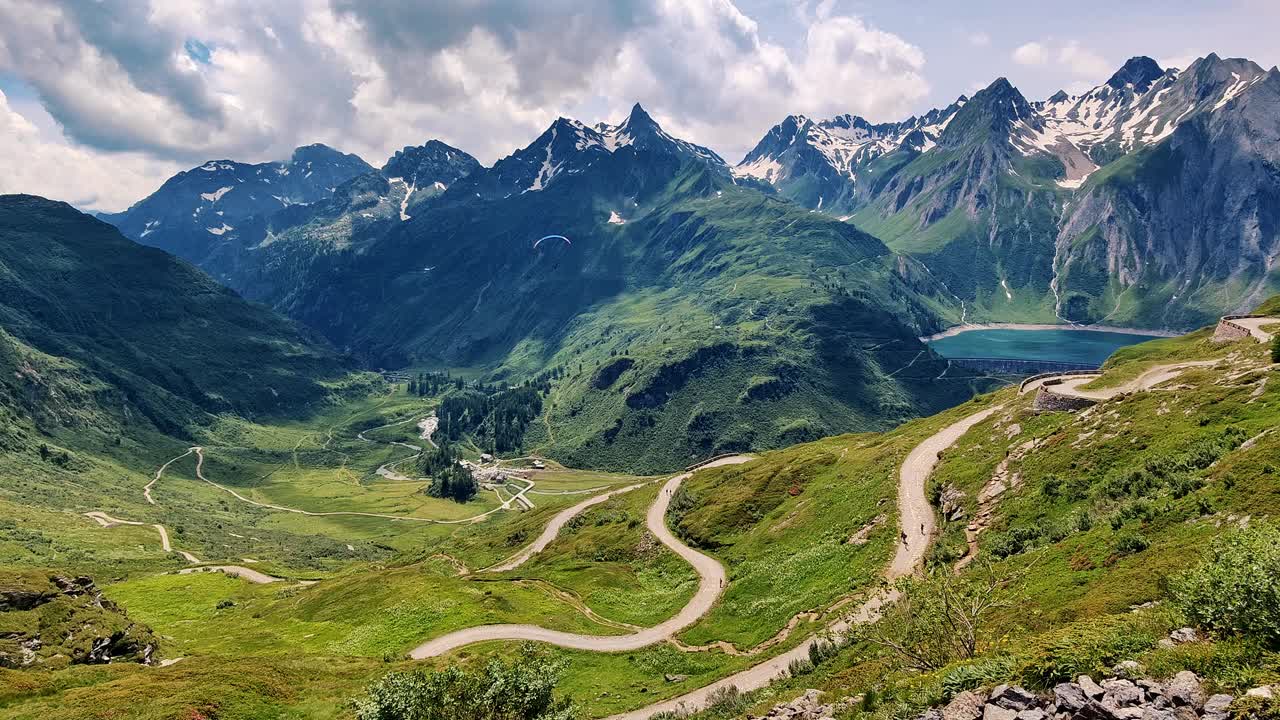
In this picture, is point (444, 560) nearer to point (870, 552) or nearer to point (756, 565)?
point (756, 565)

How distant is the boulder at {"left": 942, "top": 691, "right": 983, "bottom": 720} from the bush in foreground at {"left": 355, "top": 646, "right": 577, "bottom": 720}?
1923 cm

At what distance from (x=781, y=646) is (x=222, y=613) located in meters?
97.2

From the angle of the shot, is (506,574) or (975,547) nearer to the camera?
(975,547)

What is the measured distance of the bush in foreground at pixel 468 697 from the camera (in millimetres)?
32656

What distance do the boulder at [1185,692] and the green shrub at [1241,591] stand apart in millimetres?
4776

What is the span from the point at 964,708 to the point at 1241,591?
10068mm

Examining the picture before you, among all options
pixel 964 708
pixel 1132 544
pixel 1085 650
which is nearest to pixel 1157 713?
pixel 1085 650

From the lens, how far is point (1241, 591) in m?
21.4

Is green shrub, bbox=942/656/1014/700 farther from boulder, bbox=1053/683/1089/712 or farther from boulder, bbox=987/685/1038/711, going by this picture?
boulder, bbox=1053/683/1089/712

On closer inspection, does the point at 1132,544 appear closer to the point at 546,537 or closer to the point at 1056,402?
the point at 1056,402

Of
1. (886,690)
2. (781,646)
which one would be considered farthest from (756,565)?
(886,690)

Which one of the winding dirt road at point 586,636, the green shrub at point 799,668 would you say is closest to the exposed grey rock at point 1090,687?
the green shrub at point 799,668

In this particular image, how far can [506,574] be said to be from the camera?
107 m

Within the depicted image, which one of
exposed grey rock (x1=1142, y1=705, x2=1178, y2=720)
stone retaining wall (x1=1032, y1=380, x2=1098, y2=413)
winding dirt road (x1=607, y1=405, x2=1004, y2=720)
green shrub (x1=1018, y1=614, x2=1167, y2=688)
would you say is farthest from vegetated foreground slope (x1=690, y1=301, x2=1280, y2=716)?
winding dirt road (x1=607, y1=405, x2=1004, y2=720)
